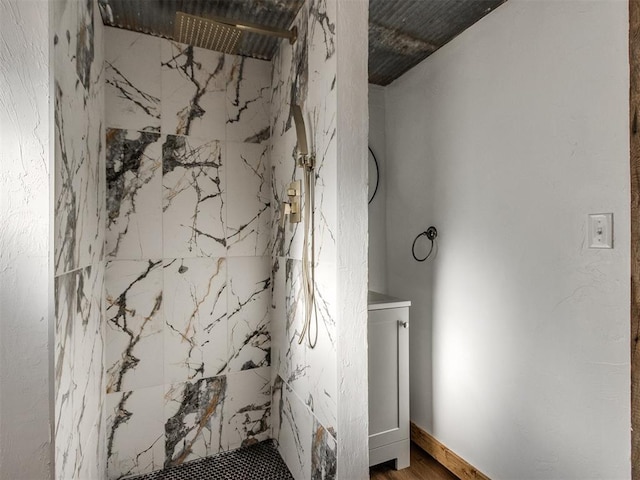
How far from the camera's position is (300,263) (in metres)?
1.67

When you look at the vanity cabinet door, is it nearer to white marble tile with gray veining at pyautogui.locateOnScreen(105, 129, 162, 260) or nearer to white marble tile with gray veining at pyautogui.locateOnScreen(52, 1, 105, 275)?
white marble tile with gray veining at pyautogui.locateOnScreen(105, 129, 162, 260)

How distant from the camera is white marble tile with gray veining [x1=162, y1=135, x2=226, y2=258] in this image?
6.20 feet

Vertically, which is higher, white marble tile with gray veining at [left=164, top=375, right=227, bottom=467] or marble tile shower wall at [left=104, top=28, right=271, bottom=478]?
marble tile shower wall at [left=104, top=28, right=271, bottom=478]

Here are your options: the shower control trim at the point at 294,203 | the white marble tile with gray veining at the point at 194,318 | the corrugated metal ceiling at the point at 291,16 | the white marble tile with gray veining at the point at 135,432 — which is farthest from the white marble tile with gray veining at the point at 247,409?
the corrugated metal ceiling at the point at 291,16

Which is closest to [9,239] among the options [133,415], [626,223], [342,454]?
[342,454]

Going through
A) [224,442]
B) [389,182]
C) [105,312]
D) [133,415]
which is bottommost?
[224,442]

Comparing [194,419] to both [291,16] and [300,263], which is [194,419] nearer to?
[300,263]

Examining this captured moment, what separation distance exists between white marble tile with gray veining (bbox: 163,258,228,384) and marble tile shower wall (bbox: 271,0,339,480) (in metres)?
0.29

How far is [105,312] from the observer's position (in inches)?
69.1

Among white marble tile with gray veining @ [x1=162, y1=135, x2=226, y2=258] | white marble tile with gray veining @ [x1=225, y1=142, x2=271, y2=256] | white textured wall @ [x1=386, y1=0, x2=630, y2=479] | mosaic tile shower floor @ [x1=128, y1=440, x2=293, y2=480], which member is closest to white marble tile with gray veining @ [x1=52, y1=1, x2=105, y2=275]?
white marble tile with gray veining @ [x1=162, y1=135, x2=226, y2=258]

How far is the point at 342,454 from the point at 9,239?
119 cm

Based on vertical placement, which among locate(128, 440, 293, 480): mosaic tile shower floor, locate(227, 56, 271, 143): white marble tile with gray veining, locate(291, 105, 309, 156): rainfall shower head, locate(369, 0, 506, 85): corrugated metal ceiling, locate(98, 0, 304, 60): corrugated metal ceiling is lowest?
locate(128, 440, 293, 480): mosaic tile shower floor

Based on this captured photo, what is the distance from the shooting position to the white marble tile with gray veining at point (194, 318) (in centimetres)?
189

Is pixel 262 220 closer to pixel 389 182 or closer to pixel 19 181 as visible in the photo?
pixel 389 182
